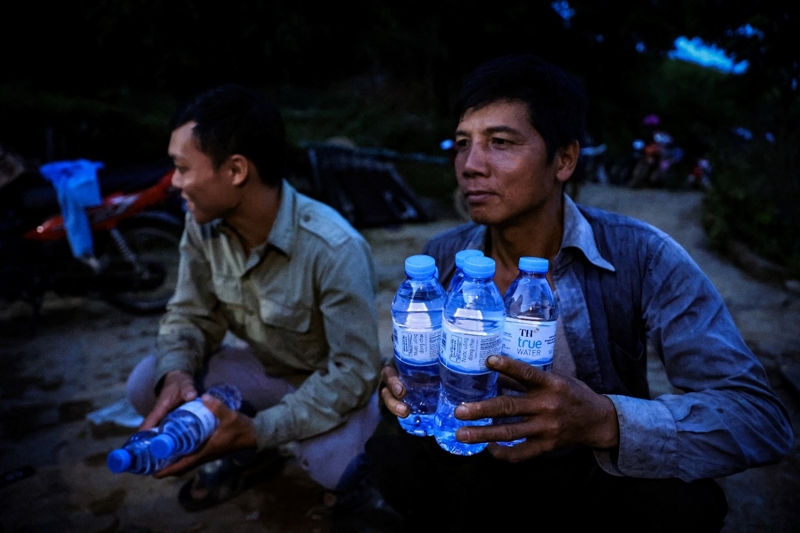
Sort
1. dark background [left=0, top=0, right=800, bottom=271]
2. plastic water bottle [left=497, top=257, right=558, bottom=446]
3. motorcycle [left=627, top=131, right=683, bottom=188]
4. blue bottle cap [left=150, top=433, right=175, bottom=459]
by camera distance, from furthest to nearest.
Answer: motorcycle [left=627, top=131, right=683, bottom=188]
dark background [left=0, top=0, right=800, bottom=271]
blue bottle cap [left=150, top=433, right=175, bottom=459]
plastic water bottle [left=497, top=257, right=558, bottom=446]

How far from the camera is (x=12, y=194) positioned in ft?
15.2

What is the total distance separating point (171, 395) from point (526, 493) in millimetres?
1455

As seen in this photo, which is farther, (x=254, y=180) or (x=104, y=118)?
(x=104, y=118)

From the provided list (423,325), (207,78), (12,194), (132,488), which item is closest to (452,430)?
(423,325)

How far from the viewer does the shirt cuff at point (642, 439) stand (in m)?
1.41

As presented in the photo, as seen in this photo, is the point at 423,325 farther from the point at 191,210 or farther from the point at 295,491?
the point at 295,491

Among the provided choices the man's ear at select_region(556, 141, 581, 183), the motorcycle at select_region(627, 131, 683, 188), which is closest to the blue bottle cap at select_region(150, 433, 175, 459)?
the man's ear at select_region(556, 141, 581, 183)

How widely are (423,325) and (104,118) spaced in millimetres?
8042

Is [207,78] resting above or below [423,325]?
above

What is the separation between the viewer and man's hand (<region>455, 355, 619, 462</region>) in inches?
49.2

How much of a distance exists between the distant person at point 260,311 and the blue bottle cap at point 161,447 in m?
0.19

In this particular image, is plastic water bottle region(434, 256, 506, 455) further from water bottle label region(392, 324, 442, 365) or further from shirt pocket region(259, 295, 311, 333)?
shirt pocket region(259, 295, 311, 333)

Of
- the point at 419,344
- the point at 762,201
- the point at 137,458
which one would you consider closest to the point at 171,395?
the point at 137,458

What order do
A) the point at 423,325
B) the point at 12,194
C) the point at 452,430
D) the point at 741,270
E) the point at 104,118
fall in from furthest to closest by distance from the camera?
the point at 104,118, the point at 741,270, the point at 12,194, the point at 452,430, the point at 423,325
